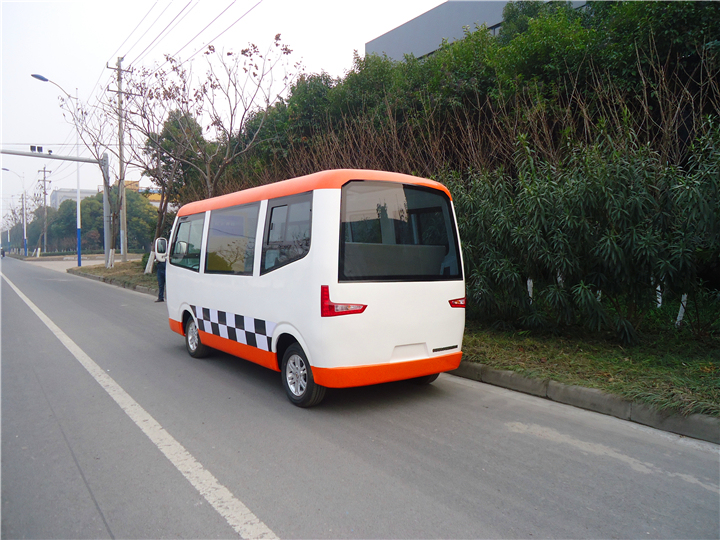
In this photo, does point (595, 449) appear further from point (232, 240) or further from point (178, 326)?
point (178, 326)

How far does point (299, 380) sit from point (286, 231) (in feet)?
4.85

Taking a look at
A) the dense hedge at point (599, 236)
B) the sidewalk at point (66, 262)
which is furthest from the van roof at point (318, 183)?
the sidewalk at point (66, 262)

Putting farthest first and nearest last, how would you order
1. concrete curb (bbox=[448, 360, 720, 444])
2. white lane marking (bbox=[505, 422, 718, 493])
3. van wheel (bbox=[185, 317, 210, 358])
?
1. van wheel (bbox=[185, 317, 210, 358])
2. concrete curb (bbox=[448, 360, 720, 444])
3. white lane marking (bbox=[505, 422, 718, 493])

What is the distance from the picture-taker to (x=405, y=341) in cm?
473

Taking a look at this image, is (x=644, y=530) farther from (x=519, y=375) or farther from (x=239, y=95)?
(x=239, y=95)

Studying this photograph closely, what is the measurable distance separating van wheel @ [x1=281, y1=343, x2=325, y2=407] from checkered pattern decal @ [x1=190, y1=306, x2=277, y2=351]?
0.33 meters

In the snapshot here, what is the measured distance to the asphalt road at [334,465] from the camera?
2857mm

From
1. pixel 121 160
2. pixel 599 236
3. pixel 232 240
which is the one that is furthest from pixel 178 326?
pixel 121 160

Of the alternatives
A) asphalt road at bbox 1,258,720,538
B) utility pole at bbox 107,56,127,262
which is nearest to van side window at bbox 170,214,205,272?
asphalt road at bbox 1,258,720,538

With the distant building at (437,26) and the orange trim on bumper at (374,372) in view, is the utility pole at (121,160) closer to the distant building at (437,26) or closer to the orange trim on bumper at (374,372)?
the distant building at (437,26)

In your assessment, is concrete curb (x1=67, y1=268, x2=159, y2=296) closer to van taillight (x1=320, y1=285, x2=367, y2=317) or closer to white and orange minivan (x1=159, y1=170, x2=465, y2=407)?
white and orange minivan (x1=159, y1=170, x2=465, y2=407)

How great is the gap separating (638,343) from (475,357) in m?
2.08

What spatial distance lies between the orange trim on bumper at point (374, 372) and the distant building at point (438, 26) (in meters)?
17.2

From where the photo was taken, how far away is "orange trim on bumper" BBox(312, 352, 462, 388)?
4441mm
